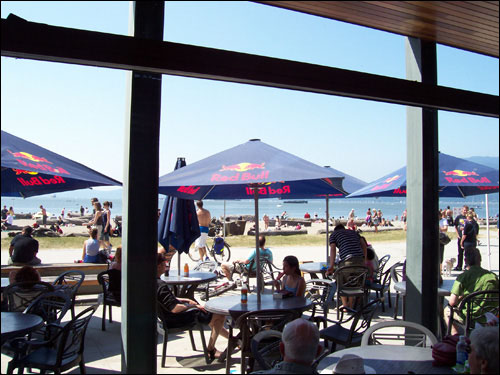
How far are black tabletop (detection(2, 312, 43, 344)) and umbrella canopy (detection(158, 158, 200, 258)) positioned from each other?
7.75 ft

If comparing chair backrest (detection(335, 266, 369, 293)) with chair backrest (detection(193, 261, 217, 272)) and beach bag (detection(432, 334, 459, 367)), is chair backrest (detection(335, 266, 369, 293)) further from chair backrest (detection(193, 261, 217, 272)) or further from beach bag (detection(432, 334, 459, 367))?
beach bag (detection(432, 334, 459, 367))

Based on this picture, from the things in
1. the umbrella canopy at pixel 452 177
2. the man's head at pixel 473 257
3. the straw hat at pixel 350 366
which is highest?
the umbrella canopy at pixel 452 177

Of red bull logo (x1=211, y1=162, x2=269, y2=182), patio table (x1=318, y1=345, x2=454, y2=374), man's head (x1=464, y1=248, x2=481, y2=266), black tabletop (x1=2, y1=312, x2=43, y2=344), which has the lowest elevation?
black tabletop (x1=2, y1=312, x2=43, y2=344)

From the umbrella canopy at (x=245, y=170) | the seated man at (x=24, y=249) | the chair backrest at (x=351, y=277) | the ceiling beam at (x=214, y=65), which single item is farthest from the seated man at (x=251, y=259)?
the ceiling beam at (x=214, y=65)

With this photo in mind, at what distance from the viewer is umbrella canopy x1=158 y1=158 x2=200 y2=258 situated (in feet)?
20.0

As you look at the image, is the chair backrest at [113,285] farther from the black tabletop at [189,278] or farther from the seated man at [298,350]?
the seated man at [298,350]

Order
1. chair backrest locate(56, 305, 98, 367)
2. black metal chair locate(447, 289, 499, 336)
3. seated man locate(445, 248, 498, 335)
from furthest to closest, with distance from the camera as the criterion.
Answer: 1. seated man locate(445, 248, 498, 335)
2. black metal chair locate(447, 289, 499, 336)
3. chair backrest locate(56, 305, 98, 367)

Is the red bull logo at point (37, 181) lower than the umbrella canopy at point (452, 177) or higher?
lower

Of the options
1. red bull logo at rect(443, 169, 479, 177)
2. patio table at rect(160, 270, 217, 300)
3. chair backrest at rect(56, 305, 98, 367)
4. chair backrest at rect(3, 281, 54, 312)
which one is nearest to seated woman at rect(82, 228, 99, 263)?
patio table at rect(160, 270, 217, 300)

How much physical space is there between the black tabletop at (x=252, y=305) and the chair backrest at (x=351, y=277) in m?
1.77

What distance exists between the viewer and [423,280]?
436cm

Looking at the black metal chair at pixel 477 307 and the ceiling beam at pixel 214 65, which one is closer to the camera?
the ceiling beam at pixel 214 65

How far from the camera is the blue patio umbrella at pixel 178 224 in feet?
20.0

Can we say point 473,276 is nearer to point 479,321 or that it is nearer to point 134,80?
point 479,321
